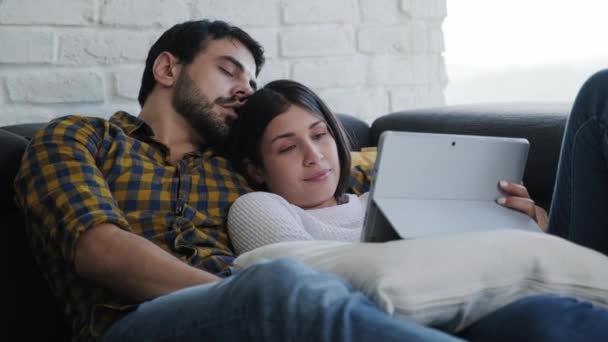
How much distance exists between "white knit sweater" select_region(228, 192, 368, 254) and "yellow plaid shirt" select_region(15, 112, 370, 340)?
5 cm

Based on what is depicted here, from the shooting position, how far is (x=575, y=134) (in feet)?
2.98

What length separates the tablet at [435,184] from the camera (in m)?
0.92

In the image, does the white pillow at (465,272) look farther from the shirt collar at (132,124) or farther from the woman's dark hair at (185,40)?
the woman's dark hair at (185,40)

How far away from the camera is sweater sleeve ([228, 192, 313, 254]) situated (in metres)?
1.17

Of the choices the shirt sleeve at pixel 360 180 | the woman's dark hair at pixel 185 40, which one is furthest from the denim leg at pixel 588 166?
the woman's dark hair at pixel 185 40

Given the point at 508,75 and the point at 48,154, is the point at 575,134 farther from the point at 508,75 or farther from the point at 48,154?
the point at 508,75

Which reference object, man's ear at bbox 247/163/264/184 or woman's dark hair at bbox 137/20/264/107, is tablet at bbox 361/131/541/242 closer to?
man's ear at bbox 247/163/264/184

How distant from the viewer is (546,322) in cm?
65


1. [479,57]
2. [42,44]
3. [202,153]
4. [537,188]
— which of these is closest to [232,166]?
[202,153]

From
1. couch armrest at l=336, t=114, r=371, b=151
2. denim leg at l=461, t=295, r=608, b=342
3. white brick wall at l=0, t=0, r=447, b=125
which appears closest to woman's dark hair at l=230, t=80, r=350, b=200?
couch armrest at l=336, t=114, r=371, b=151

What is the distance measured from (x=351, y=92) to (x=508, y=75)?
0.67 meters

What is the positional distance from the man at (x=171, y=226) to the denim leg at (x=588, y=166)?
0.26 m

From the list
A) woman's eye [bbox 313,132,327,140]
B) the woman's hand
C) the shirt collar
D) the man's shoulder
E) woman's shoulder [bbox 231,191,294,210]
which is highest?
the man's shoulder

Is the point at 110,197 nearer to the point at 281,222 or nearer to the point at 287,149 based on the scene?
the point at 281,222
